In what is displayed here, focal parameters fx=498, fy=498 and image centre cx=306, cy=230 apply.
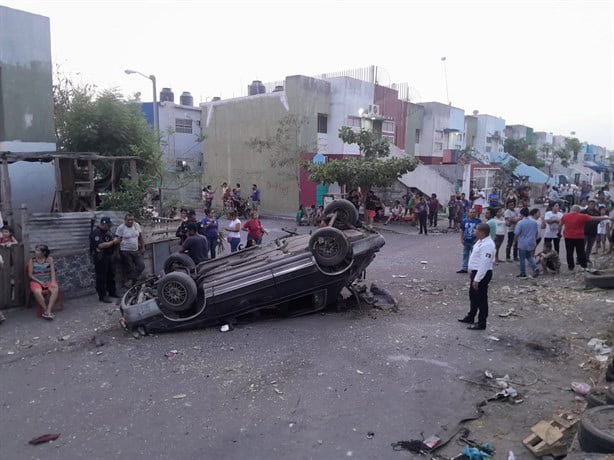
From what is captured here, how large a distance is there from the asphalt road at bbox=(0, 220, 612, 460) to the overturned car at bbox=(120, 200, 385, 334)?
278mm

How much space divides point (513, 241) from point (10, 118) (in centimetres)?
1360

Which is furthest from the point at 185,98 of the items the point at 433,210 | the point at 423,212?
the point at 423,212

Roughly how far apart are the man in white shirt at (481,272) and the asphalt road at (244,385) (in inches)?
13.0

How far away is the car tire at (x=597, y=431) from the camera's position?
3.68m

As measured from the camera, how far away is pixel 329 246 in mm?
7652

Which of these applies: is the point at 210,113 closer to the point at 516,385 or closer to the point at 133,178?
the point at 133,178

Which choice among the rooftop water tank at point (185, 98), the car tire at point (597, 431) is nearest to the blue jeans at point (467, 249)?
the car tire at point (597, 431)

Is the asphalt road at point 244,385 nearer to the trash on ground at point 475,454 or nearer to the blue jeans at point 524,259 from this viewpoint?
the trash on ground at point 475,454

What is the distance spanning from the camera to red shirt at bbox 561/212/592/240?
35.6 feet

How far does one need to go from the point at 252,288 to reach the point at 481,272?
132 inches

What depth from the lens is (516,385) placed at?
564 cm

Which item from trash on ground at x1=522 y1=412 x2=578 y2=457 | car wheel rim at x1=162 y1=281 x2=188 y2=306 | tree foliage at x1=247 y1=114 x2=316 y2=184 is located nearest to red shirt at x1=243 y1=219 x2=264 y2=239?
car wheel rim at x1=162 y1=281 x2=188 y2=306

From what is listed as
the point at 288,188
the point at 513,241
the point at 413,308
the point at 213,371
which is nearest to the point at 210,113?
the point at 288,188

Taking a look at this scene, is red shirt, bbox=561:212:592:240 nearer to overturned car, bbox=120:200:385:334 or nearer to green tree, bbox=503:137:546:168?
overturned car, bbox=120:200:385:334
